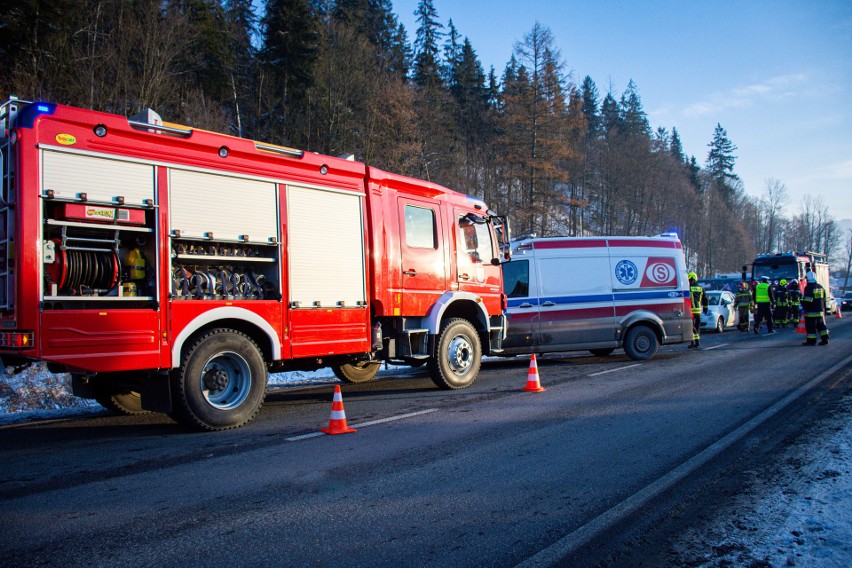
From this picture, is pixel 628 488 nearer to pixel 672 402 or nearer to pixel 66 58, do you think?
pixel 672 402

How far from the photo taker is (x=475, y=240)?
9781 mm

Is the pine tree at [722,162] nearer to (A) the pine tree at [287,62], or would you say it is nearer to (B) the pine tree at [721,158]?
(B) the pine tree at [721,158]

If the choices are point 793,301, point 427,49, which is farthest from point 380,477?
point 427,49

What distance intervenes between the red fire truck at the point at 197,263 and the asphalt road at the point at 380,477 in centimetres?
76

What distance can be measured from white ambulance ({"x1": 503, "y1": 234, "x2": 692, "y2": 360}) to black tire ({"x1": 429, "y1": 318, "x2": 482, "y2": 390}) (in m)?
2.68

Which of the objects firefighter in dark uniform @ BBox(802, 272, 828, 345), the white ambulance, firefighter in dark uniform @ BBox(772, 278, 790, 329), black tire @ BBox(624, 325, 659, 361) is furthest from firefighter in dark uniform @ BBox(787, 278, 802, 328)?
black tire @ BBox(624, 325, 659, 361)

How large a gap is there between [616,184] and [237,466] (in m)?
49.3

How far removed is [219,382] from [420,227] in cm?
382

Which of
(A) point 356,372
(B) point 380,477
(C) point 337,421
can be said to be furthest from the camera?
(A) point 356,372

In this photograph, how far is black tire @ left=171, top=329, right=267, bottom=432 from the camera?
5992 millimetres

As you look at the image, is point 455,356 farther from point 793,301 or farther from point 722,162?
point 722,162

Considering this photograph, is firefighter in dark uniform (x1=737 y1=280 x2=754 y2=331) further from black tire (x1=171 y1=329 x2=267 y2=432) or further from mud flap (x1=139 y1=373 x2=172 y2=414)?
mud flap (x1=139 y1=373 x2=172 y2=414)

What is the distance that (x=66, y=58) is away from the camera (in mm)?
19875

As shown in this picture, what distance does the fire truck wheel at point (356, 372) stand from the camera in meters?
9.79
